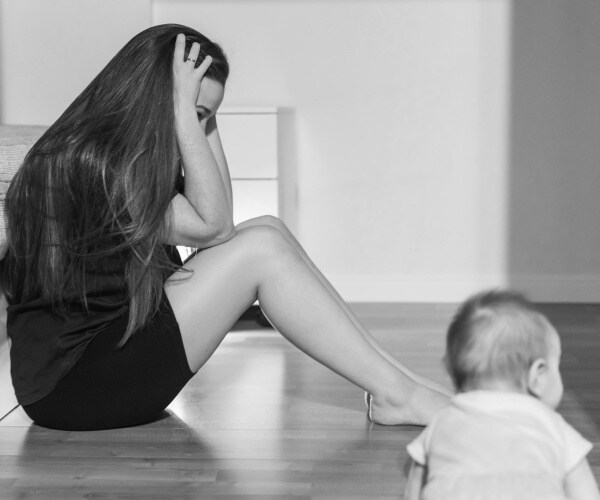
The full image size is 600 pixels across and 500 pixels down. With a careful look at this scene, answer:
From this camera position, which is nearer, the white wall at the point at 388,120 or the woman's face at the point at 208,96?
the woman's face at the point at 208,96

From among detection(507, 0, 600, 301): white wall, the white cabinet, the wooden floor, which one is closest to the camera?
the wooden floor

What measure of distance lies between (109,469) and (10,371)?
0.41 m

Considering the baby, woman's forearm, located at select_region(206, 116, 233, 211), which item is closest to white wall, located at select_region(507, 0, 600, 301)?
woman's forearm, located at select_region(206, 116, 233, 211)

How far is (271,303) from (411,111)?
211 cm

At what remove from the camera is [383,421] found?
2.34 meters

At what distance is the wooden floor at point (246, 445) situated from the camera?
→ 6.51 ft

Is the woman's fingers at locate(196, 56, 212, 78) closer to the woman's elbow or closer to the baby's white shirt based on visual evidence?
the woman's elbow

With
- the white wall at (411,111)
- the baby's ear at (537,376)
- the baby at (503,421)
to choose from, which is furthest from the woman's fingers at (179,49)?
the white wall at (411,111)

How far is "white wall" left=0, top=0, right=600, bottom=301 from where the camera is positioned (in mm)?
4137

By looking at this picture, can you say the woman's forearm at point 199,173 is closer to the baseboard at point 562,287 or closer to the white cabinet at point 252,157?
the white cabinet at point 252,157

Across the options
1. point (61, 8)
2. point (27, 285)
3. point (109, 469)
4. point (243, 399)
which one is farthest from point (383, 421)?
point (61, 8)

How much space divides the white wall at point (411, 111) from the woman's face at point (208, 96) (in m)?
1.81

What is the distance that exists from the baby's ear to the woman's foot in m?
0.83

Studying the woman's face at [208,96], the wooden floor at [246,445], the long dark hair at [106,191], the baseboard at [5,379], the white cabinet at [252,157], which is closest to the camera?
the wooden floor at [246,445]
